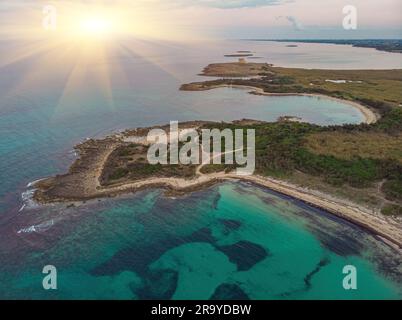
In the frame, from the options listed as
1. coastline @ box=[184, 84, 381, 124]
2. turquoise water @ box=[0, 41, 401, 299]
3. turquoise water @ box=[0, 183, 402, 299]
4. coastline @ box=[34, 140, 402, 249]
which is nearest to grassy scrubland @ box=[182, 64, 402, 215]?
coastline @ box=[34, 140, 402, 249]

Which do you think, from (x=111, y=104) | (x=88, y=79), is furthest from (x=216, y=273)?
(x=88, y=79)

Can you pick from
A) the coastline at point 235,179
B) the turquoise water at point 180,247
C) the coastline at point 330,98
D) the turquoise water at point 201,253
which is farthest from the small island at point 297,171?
the coastline at point 330,98

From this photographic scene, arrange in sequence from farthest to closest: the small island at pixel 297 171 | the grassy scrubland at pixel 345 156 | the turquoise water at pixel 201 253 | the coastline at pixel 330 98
→ the coastline at pixel 330 98
the grassy scrubland at pixel 345 156
the small island at pixel 297 171
the turquoise water at pixel 201 253

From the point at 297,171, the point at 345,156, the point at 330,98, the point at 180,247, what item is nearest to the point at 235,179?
the point at 297,171

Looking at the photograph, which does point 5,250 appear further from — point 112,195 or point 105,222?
point 112,195

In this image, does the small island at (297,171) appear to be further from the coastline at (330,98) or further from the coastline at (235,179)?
the coastline at (330,98)

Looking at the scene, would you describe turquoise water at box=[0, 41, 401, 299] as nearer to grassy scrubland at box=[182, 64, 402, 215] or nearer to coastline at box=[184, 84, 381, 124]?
grassy scrubland at box=[182, 64, 402, 215]
